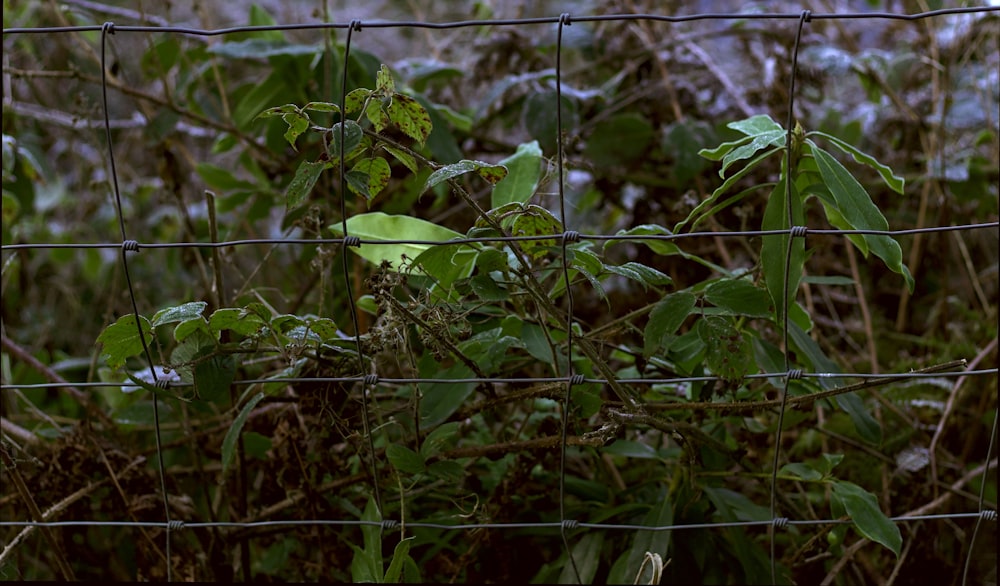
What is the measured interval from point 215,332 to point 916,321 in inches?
49.3

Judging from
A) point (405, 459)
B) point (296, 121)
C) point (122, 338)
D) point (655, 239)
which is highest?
point (296, 121)

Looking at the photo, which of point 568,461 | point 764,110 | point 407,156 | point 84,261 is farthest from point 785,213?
point 84,261

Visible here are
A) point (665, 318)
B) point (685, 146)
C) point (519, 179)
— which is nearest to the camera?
point (665, 318)

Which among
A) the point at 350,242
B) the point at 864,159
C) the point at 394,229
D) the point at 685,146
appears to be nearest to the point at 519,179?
the point at 394,229

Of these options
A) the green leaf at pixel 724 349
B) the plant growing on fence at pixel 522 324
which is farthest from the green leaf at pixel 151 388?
the green leaf at pixel 724 349

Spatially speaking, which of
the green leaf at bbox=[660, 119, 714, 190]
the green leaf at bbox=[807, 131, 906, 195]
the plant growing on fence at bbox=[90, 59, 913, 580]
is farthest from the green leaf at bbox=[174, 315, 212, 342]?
the green leaf at bbox=[660, 119, 714, 190]

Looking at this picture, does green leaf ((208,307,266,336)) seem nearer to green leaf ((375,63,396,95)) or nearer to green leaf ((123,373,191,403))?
green leaf ((123,373,191,403))

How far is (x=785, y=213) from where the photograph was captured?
32.9 inches

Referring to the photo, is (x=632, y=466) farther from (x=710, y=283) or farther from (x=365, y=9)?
(x=365, y=9)

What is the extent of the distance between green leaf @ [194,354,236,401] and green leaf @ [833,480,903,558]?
0.62 meters

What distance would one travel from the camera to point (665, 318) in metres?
0.84

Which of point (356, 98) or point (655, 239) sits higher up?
point (356, 98)

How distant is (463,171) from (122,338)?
1.20 ft

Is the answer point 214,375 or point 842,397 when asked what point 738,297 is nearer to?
point 842,397
